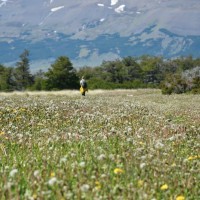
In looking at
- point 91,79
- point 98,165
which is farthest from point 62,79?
point 98,165

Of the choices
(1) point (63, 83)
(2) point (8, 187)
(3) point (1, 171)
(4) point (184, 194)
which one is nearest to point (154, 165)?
(4) point (184, 194)

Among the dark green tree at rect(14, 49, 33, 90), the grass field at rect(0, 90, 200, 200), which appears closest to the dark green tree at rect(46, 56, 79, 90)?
the dark green tree at rect(14, 49, 33, 90)

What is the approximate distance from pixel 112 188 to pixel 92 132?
584 centimetres

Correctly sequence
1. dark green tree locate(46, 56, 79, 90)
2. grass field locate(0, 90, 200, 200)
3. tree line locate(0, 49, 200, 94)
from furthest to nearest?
dark green tree locate(46, 56, 79, 90)
tree line locate(0, 49, 200, 94)
grass field locate(0, 90, 200, 200)

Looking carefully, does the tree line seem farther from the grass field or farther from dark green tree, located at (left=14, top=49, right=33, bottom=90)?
the grass field

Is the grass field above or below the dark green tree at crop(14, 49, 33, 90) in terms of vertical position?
below

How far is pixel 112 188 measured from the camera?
6773 millimetres

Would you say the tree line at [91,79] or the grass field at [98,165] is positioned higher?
the tree line at [91,79]

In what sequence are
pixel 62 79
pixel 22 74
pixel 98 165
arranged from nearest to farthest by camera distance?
pixel 98 165 → pixel 62 79 → pixel 22 74

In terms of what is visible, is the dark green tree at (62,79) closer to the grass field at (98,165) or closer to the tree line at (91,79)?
the tree line at (91,79)

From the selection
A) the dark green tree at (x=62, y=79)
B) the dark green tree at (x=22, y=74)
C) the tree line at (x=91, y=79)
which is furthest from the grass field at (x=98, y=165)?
the dark green tree at (x=22, y=74)

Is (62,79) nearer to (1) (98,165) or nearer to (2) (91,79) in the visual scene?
(2) (91,79)

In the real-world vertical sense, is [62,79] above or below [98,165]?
above

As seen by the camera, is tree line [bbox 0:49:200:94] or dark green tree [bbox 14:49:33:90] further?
dark green tree [bbox 14:49:33:90]
